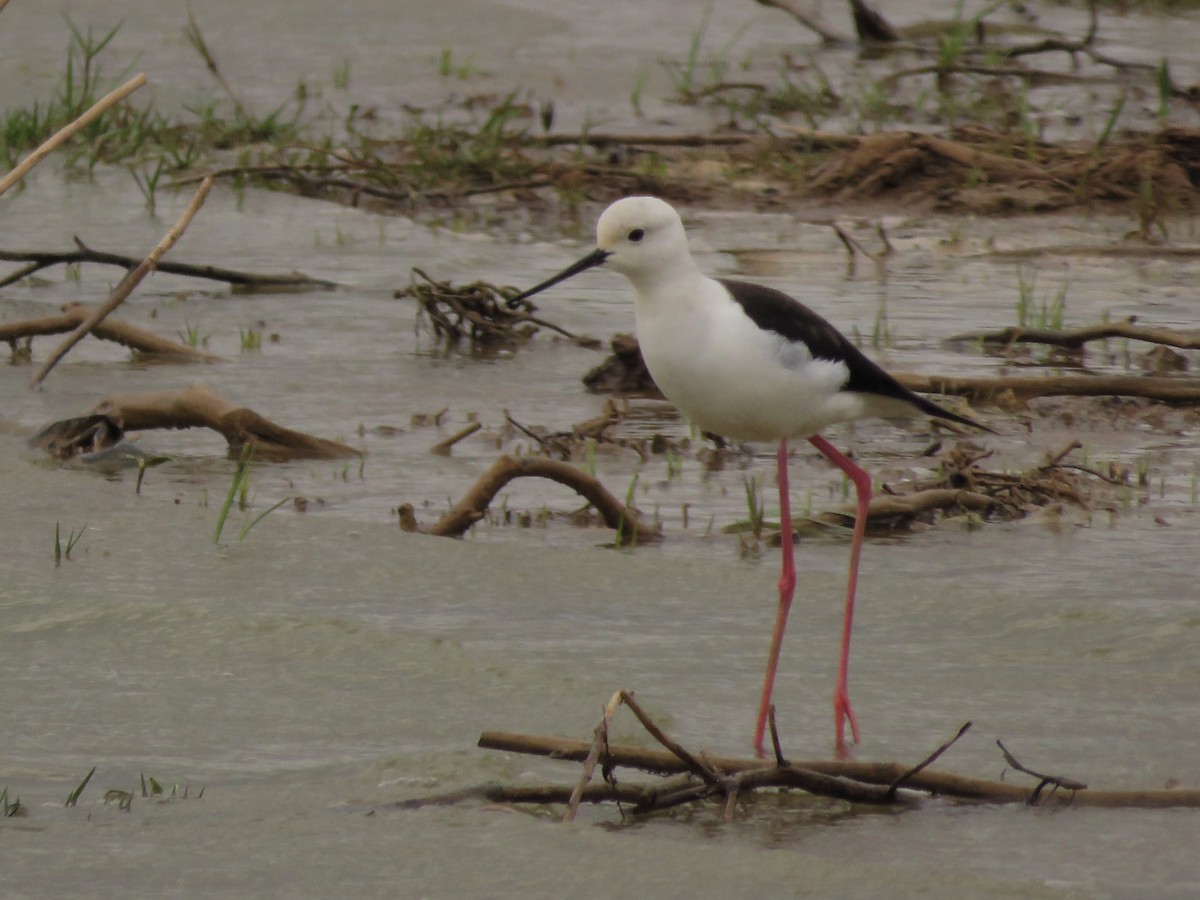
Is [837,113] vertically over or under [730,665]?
over

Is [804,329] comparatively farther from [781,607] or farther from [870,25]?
[870,25]

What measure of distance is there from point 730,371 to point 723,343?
50 millimetres

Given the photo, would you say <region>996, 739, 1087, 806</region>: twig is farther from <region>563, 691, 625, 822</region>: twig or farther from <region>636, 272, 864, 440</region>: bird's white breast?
<region>636, 272, 864, 440</region>: bird's white breast

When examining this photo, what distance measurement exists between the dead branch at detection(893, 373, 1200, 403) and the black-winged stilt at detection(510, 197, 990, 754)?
185 cm

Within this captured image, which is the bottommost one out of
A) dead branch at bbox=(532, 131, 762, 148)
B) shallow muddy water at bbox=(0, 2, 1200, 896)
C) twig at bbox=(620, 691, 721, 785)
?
A: shallow muddy water at bbox=(0, 2, 1200, 896)

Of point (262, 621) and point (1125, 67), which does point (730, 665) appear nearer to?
point (262, 621)

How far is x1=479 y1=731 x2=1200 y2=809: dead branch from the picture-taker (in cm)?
294

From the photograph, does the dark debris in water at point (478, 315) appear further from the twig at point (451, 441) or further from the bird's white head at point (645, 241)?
the bird's white head at point (645, 241)

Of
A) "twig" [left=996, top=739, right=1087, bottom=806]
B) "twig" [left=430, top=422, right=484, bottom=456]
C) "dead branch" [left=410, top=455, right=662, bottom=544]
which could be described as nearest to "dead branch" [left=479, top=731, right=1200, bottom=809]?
"twig" [left=996, top=739, right=1087, bottom=806]

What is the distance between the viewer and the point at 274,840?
114 inches

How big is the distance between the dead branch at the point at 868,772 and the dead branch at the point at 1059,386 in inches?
104

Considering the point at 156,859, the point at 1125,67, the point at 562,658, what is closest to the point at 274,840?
the point at 156,859

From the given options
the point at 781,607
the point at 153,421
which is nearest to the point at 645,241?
the point at 781,607

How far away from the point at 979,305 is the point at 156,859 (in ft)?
17.1
